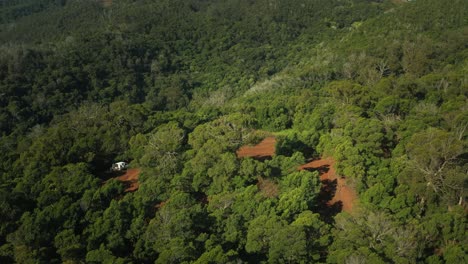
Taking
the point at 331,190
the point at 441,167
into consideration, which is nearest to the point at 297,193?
the point at 331,190

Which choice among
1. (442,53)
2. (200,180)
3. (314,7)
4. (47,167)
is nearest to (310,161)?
(200,180)

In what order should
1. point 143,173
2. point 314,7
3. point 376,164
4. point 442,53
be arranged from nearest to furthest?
point 376,164 < point 143,173 < point 442,53 < point 314,7

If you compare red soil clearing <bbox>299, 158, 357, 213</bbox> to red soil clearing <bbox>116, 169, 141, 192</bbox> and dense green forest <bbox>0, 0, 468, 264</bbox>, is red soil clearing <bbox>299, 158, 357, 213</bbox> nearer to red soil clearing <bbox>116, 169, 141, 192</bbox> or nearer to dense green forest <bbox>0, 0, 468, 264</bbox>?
dense green forest <bbox>0, 0, 468, 264</bbox>

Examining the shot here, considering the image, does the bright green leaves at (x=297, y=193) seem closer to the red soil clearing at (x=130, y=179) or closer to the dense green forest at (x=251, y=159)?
the dense green forest at (x=251, y=159)

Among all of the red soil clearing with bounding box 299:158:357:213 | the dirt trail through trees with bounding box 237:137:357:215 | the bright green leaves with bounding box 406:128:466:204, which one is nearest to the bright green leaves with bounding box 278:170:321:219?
the dirt trail through trees with bounding box 237:137:357:215

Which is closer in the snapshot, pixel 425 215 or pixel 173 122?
pixel 425 215

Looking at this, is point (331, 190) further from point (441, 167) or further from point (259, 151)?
point (259, 151)

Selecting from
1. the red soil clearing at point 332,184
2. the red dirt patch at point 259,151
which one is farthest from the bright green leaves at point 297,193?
→ the red dirt patch at point 259,151

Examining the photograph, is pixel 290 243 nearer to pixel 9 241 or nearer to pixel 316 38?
pixel 9 241
